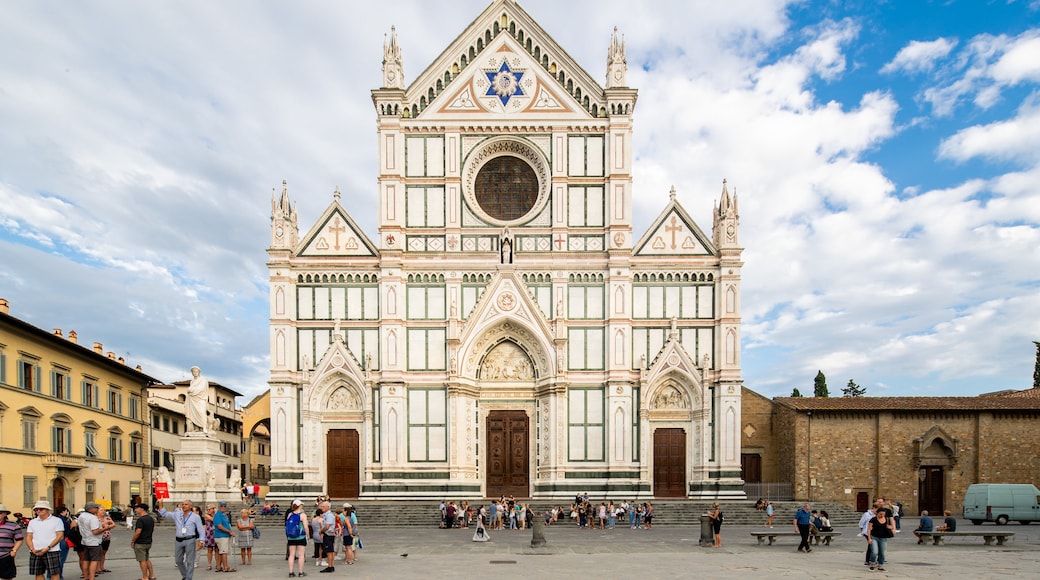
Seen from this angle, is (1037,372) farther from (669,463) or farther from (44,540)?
(44,540)

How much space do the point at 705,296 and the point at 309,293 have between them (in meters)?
18.6

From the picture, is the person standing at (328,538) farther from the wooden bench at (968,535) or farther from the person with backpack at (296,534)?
the wooden bench at (968,535)

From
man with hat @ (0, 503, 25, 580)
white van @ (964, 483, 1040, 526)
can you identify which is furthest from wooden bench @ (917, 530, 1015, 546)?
man with hat @ (0, 503, 25, 580)

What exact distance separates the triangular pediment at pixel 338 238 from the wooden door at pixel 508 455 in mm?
10040

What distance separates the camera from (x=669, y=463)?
123 ft

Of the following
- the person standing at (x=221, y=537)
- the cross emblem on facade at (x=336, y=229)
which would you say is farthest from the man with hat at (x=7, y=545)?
the cross emblem on facade at (x=336, y=229)

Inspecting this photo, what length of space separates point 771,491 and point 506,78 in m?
23.4

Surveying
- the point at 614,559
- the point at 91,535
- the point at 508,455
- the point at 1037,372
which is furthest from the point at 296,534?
the point at 1037,372

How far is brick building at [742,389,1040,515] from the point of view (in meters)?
37.7

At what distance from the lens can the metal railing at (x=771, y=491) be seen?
124 ft

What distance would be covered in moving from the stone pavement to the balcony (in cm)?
861

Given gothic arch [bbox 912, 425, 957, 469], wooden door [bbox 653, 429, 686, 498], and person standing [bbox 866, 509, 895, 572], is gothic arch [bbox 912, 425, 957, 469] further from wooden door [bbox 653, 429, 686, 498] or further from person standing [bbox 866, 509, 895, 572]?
person standing [bbox 866, 509, 895, 572]

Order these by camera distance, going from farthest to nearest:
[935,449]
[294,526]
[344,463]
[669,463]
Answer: [935,449] < [669,463] < [344,463] < [294,526]

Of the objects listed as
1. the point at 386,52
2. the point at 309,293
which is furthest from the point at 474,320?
the point at 386,52
